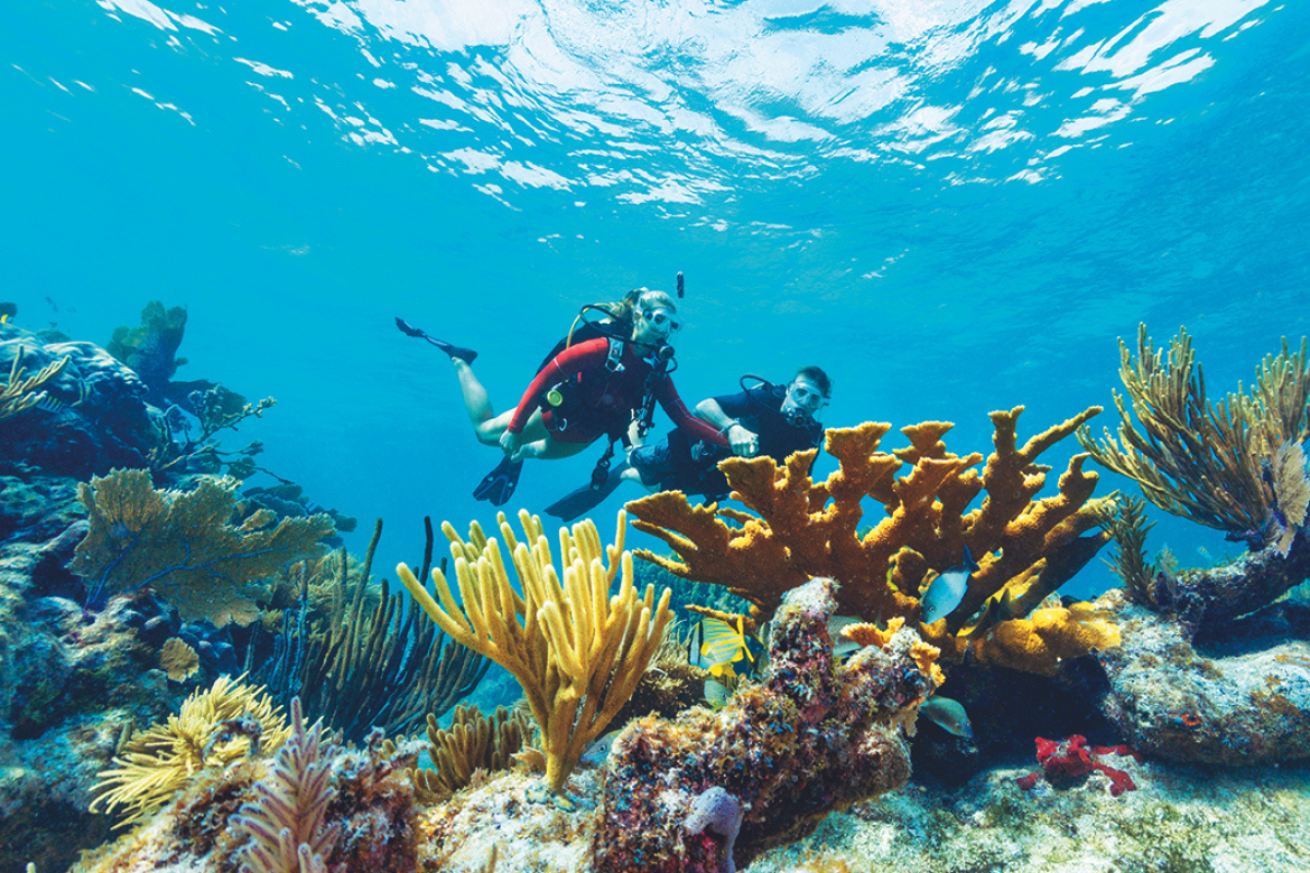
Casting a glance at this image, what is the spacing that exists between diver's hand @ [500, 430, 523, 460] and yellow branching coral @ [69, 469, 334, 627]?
136 inches

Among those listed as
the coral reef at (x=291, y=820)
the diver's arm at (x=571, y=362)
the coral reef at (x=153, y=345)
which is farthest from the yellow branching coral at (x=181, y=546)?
the coral reef at (x=153, y=345)

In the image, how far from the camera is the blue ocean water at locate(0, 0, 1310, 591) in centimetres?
1230

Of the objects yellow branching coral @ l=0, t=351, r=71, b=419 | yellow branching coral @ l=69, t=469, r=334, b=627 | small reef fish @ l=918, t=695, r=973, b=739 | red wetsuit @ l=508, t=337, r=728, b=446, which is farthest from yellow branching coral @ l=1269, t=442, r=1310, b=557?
yellow branching coral @ l=0, t=351, r=71, b=419

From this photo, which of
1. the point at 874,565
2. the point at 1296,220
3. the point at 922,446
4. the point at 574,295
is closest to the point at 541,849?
the point at 874,565

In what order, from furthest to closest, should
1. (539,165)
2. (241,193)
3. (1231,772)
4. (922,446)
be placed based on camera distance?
(241,193) → (539,165) → (922,446) → (1231,772)

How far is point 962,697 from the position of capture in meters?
2.41

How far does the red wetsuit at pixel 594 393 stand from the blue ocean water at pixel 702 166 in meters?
10.2

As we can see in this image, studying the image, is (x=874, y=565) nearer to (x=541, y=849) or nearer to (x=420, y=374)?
(x=541, y=849)

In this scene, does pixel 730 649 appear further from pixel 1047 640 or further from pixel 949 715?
pixel 1047 640

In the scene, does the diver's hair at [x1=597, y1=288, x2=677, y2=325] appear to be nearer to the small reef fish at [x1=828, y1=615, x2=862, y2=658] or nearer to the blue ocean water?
the small reef fish at [x1=828, y1=615, x2=862, y2=658]

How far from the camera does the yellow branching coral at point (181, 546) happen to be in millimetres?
3338

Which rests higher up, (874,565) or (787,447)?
(787,447)

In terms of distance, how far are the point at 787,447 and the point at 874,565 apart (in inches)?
133

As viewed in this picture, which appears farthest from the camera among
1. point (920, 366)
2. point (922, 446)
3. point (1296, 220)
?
point (920, 366)
